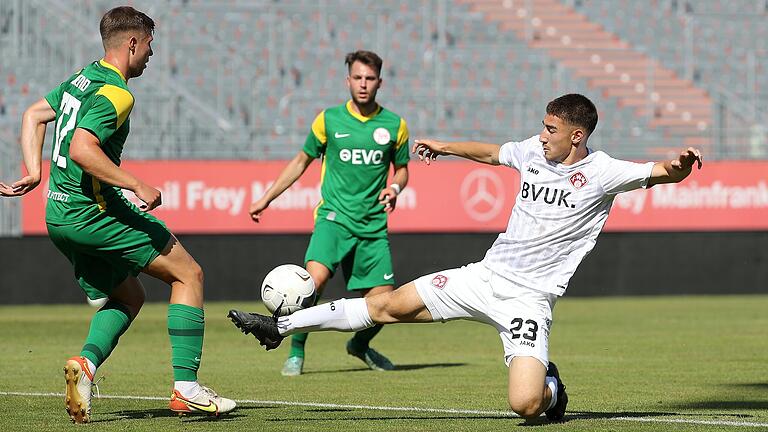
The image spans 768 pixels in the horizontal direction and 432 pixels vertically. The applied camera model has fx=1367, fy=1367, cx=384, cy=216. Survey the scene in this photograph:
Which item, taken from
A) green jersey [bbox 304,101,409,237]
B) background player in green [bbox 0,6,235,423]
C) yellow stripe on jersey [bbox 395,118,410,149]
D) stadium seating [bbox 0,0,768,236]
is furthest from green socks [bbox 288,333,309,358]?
stadium seating [bbox 0,0,768,236]

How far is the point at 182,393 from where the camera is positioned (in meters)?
7.03

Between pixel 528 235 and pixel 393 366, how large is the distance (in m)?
3.57

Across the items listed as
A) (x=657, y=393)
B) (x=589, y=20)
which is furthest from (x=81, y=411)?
(x=589, y=20)

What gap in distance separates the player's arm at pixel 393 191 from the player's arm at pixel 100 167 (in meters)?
3.35

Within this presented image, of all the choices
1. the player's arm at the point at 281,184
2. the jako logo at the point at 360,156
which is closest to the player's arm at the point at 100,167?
the player's arm at the point at 281,184

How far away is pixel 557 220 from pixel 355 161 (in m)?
3.61

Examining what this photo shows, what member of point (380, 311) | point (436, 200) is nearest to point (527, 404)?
point (380, 311)

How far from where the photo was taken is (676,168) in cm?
679

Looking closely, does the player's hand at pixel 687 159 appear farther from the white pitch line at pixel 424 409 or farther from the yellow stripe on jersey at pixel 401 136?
the yellow stripe on jersey at pixel 401 136

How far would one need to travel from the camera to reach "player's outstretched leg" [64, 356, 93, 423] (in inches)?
266

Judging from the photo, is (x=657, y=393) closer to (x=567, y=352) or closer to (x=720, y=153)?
(x=567, y=352)

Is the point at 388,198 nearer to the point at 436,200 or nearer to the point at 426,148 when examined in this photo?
the point at 426,148

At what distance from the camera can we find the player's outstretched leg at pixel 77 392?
6.75m

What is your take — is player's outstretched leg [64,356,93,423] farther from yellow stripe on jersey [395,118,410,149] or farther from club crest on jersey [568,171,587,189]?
yellow stripe on jersey [395,118,410,149]
